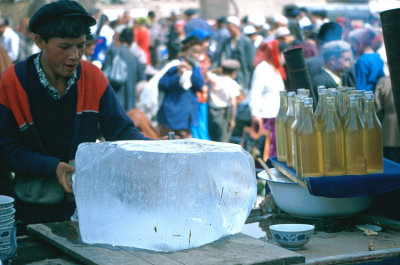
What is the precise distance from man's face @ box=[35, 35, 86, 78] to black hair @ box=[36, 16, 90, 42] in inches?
0.9

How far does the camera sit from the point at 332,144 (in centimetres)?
237

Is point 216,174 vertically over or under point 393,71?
under

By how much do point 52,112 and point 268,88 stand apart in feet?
14.1

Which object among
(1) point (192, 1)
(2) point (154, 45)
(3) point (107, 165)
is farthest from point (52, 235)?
(1) point (192, 1)

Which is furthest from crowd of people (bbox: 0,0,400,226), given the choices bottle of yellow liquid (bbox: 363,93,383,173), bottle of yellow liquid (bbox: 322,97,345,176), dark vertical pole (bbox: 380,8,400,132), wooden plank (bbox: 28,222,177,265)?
dark vertical pole (bbox: 380,8,400,132)

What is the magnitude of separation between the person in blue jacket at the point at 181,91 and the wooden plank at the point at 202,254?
435 cm

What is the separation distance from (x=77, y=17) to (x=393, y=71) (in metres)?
1.31

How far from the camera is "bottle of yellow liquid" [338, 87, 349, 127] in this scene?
2410mm

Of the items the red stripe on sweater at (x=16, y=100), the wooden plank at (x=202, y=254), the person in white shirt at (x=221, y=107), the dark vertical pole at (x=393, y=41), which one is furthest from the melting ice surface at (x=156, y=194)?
the person in white shirt at (x=221, y=107)

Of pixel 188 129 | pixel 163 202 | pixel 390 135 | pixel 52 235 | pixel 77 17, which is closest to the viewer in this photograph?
pixel 163 202

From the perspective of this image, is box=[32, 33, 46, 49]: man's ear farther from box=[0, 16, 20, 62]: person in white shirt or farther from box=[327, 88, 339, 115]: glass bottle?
box=[0, 16, 20, 62]: person in white shirt

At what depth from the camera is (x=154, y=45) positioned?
13.9 meters

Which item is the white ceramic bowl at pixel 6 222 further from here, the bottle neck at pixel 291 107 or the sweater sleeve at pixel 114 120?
the bottle neck at pixel 291 107

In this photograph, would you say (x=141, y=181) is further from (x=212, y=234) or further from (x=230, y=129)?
(x=230, y=129)
